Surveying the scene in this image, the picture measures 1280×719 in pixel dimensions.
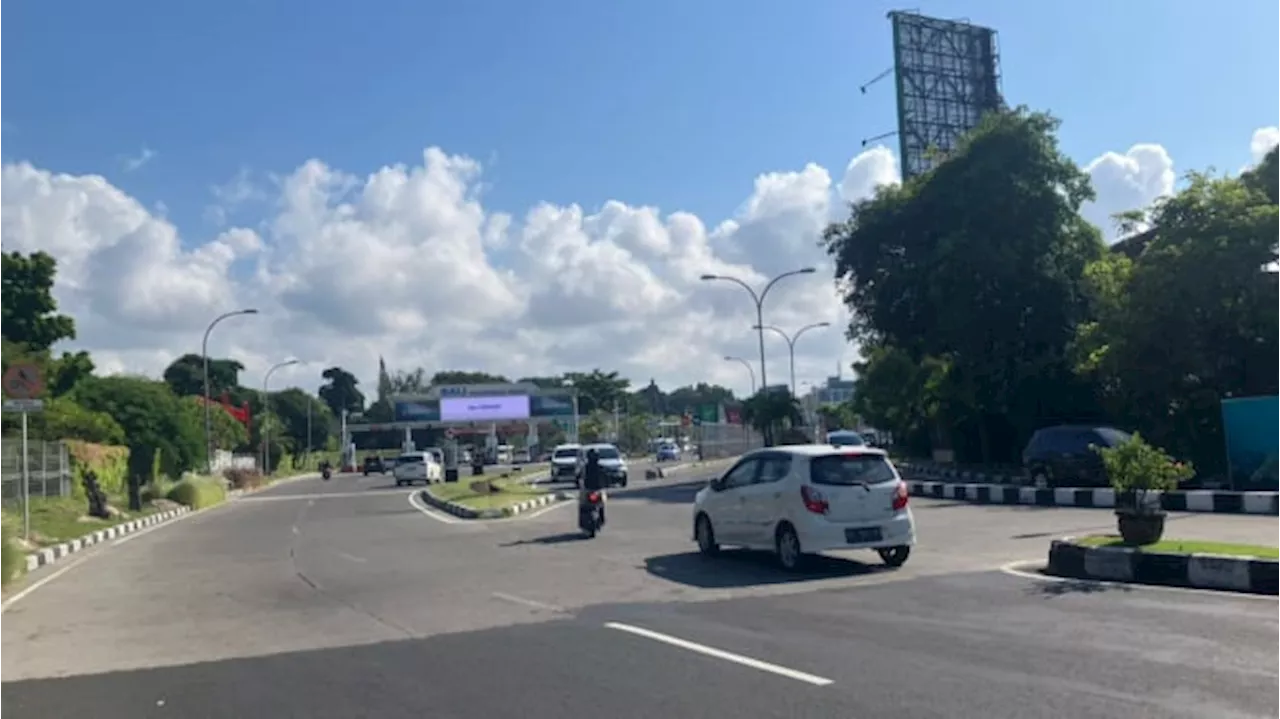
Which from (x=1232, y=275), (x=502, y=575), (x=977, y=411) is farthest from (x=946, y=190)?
(x=502, y=575)

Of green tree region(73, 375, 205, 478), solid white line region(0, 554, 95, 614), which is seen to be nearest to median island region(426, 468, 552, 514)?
solid white line region(0, 554, 95, 614)

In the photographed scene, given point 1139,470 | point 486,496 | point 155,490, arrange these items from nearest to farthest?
point 1139,470 < point 486,496 < point 155,490

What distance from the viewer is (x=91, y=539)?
93.8 feet

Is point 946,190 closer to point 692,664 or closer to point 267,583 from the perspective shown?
point 267,583

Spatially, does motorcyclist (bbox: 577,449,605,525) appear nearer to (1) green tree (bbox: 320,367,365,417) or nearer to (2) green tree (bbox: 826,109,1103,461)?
(2) green tree (bbox: 826,109,1103,461)

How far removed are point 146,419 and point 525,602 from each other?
41.9 meters

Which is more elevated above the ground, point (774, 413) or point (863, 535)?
point (774, 413)

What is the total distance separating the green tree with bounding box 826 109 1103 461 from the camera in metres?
41.2

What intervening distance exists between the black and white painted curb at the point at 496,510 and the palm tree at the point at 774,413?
2662cm

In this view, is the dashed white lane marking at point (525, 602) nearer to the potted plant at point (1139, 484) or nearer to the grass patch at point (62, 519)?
the potted plant at point (1139, 484)

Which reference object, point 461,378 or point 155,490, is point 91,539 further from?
point 461,378

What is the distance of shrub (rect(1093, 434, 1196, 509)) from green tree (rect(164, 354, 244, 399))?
116829mm

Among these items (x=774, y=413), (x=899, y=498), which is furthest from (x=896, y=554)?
(x=774, y=413)

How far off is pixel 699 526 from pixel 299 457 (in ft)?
377
